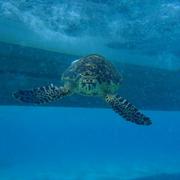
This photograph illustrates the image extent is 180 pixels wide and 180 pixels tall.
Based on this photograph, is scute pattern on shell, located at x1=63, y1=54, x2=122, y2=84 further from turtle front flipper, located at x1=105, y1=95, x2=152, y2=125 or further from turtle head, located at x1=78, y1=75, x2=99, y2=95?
turtle front flipper, located at x1=105, y1=95, x2=152, y2=125

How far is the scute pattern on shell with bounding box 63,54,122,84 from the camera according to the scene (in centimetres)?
793

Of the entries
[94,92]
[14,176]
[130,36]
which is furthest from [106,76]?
[14,176]

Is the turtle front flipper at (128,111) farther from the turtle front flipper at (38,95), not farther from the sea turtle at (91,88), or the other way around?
the turtle front flipper at (38,95)

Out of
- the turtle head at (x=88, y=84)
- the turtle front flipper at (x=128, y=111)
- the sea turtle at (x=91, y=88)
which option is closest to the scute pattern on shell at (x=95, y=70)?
the sea turtle at (x=91, y=88)

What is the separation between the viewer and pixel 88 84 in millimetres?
7676

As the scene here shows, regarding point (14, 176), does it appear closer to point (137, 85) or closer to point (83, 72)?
point (137, 85)

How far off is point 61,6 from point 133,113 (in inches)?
465

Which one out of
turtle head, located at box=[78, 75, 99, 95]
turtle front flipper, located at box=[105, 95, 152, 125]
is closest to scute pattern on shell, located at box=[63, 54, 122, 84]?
turtle head, located at box=[78, 75, 99, 95]

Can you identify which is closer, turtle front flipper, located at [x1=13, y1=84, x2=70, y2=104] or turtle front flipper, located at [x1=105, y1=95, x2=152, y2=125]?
turtle front flipper, located at [x1=105, y1=95, x2=152, y2=125]

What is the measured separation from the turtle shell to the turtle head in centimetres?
8

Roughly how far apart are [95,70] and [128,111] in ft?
3.76

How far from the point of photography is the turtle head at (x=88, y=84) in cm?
768

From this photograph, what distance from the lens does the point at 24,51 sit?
44.5ft

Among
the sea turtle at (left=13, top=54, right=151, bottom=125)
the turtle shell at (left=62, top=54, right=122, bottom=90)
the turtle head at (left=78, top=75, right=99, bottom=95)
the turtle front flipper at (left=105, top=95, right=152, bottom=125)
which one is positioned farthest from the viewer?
the turtle shell at (left=62, top=54, right=122, bottom=90)
